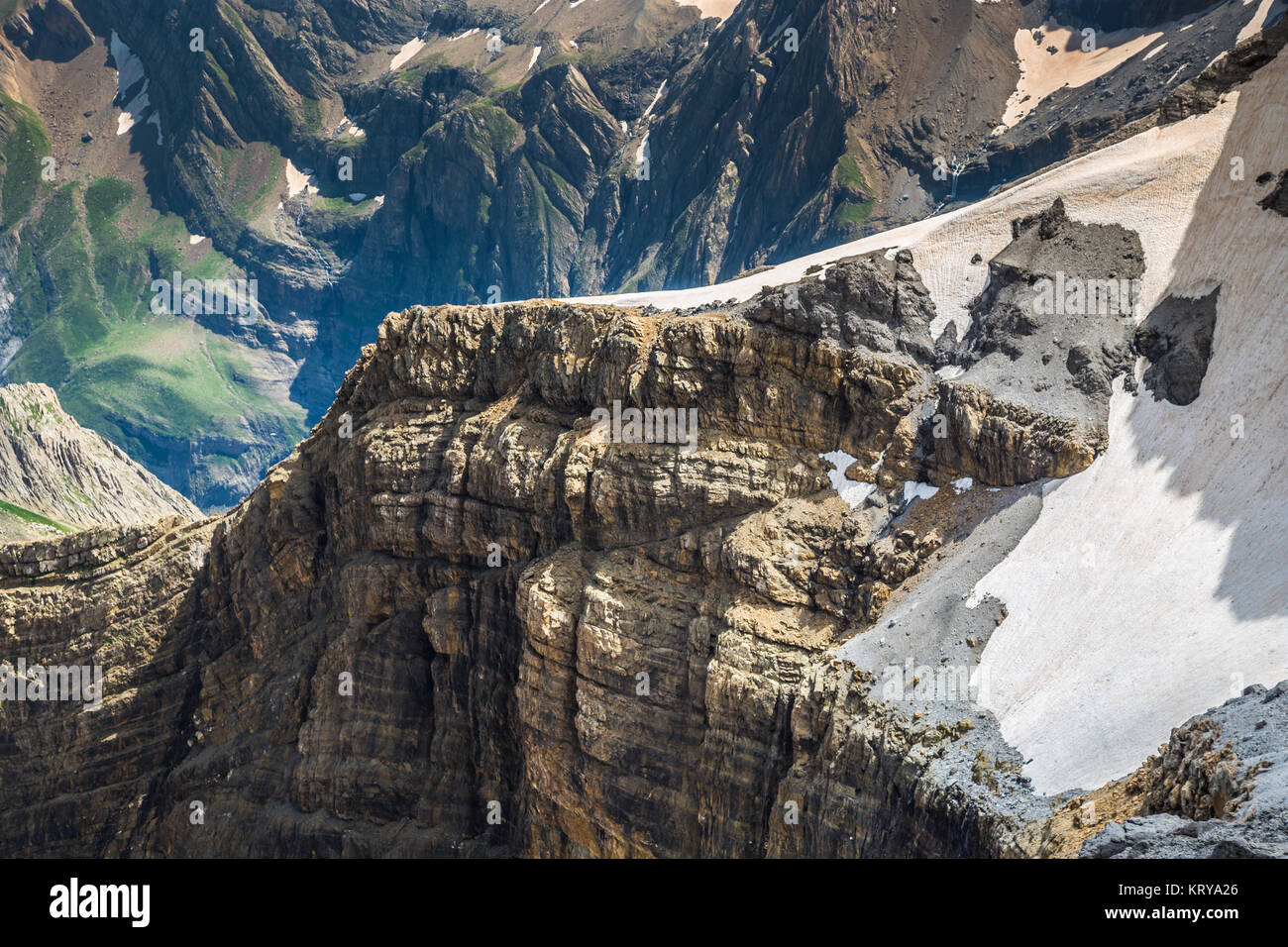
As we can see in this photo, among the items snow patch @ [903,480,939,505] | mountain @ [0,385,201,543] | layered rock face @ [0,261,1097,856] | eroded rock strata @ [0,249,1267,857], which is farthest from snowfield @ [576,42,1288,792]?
mountain @ [0,385,201,543]

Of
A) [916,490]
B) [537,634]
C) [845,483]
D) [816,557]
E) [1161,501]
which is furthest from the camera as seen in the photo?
[537,634]

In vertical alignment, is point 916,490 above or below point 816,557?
above

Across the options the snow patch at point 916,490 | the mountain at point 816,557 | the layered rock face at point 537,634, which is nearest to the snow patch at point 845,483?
the mountain at point 816,557

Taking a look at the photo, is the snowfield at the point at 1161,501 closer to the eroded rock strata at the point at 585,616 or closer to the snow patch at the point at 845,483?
the snow patch at the point at 845,483

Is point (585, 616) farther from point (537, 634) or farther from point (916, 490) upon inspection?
point (916, 490)

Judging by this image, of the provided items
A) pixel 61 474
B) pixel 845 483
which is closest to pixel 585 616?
pixel 845 483
